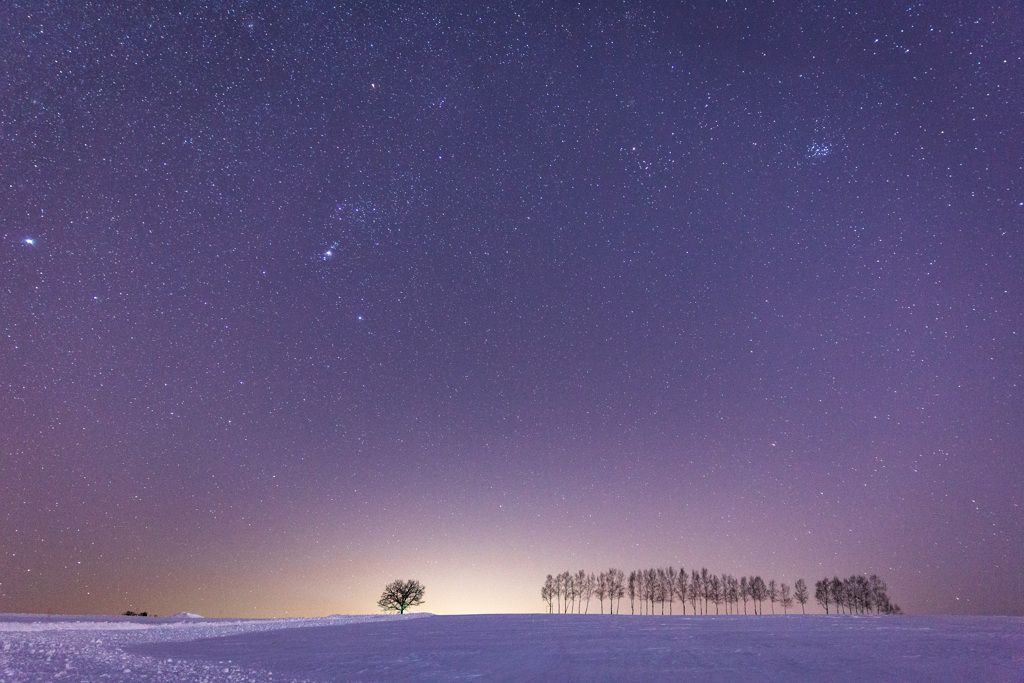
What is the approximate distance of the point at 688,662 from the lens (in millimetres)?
17828

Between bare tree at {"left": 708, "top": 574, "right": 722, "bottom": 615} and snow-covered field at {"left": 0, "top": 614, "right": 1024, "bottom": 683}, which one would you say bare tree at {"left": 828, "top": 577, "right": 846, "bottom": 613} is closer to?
bare tree at {"left": 708, "top": 574, "right": 722, "bottom": 615}

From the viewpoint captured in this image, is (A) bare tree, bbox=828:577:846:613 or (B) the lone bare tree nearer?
(B) the lone bare tree

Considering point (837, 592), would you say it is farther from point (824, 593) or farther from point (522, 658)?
point (522, 658)

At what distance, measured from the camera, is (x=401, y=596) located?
318 feet

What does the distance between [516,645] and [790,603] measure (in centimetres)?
13376

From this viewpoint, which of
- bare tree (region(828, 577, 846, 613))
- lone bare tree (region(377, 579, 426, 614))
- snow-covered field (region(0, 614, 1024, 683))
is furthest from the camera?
bare tree (region(828, 577, 846, 613))

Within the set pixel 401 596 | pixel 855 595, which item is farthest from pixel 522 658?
pixel 855 595

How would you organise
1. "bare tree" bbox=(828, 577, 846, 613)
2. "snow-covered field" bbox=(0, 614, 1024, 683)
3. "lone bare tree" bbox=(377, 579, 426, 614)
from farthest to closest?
"bare tree" bbox=(828, 577, 846, 613)
"lone bare tree" bbox=(377, 579, 426, 614)
"snow-covered field" bbox=(0, 614, 1024, 683)

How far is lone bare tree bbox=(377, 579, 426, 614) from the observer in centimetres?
9638

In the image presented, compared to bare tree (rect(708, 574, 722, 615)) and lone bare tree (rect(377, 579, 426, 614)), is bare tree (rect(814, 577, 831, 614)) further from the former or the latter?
lone bare tree (rect(377, 579, 426, 614))

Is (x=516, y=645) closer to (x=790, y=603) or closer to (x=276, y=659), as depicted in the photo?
(x=276, y=659)

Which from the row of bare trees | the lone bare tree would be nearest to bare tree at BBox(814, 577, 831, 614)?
the row of bare trees

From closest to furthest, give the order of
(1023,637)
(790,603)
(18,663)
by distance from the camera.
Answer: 1. (18,663)
2. (1023,637)
3. (790,603)

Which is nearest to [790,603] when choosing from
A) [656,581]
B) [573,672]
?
[656,581]
